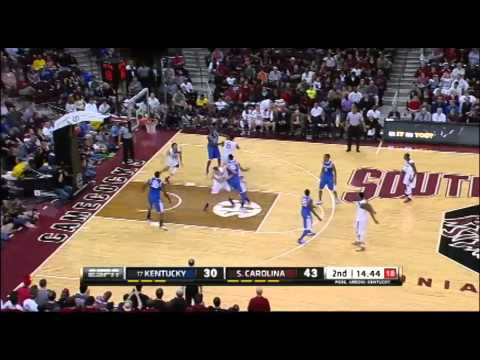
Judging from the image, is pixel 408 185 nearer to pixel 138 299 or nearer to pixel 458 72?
pixel 458 72

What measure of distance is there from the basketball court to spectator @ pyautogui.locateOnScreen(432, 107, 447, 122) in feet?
2.47

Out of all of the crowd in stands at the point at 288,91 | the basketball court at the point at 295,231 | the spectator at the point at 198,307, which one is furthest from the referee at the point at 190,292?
the crowd in stands at the point at 288,91


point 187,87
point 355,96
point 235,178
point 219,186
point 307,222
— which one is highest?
point 187,87

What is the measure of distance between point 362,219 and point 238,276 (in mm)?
2651

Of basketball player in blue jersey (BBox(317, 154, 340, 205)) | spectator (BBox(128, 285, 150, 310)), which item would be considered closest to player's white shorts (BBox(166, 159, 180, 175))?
basketball player in blue jersey (BBox(317, 154, 340, 205))

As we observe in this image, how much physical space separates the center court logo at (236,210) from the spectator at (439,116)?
5.08m

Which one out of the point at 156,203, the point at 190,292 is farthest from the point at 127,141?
the point at 190,292

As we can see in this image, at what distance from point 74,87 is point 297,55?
518 centimetres

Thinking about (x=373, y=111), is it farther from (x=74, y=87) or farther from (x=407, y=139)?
(x=74, y=87)

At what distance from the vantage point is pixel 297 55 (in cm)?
1872

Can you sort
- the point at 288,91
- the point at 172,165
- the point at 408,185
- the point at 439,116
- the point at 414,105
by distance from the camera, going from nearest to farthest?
the point at 408,185 → the point at 172,165 → the point at 414,105 → the point at 439,116 → the point at 288,91

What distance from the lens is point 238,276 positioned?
1248 cm

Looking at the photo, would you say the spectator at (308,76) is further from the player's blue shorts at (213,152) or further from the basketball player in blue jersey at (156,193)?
the basketball player in blue jersey at (156,193)
